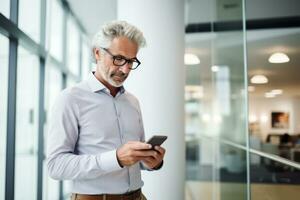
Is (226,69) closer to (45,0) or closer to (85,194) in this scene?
(45,0)

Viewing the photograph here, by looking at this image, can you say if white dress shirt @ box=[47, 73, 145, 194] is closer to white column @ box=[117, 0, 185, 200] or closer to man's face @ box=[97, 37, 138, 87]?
man's face @ box=[97, 37, 138, 87]

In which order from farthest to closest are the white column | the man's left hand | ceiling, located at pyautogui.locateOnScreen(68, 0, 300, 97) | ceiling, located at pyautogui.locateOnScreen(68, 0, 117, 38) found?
1. ceiling, located at pyautogui.locateOnScreen(68, 0, 117, 38)
2. the white column
3. ceiling, located at pyautogui.locateOnScreen(68, 0, 300, 97)
4. the man's left hand

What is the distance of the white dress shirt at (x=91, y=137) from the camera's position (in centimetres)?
138

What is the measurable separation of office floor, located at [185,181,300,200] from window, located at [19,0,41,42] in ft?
8.59

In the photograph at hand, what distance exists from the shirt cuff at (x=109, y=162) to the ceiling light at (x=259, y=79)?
4.86ft

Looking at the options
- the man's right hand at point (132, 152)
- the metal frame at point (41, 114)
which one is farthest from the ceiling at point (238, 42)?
the metal frame at point (41, 114)

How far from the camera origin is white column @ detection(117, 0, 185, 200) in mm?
3346

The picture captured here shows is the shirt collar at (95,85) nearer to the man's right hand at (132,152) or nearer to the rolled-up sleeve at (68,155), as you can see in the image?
the rolled-up sleeve at (68,155)

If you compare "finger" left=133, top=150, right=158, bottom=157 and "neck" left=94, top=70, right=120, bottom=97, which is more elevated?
"neck" left=94, top=70, right=120, bottom=97

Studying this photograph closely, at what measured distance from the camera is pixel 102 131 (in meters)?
1.51

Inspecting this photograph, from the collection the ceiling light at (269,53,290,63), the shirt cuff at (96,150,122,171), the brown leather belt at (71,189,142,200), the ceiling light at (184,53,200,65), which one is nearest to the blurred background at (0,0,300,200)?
the ceiling light at (269,53,290,63)

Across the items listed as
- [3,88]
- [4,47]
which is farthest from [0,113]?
[4,47]

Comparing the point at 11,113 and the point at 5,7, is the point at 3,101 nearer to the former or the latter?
the point at 11,113

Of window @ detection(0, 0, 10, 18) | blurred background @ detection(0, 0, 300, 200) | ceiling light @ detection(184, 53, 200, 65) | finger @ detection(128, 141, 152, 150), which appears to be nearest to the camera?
finger @ detection(128, 141, 152, 150)
